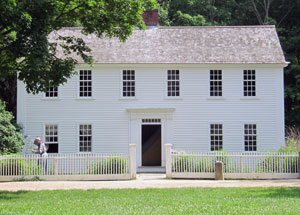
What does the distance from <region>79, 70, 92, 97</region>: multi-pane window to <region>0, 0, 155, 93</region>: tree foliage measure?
7.38 meters

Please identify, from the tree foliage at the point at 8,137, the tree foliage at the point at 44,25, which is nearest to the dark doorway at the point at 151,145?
the tree foliage at the point at 8,137

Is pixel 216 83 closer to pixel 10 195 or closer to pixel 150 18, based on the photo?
pixel 150 18

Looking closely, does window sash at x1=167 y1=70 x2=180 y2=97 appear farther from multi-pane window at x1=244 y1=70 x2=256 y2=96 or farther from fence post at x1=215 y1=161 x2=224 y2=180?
fence post at x1=215 y1=161 x2=224 y2=180

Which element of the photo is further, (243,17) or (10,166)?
(243,17)

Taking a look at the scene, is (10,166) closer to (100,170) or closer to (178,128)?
(100,170)

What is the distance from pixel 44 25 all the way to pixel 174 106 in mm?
11363

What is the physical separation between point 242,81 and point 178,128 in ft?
14.5

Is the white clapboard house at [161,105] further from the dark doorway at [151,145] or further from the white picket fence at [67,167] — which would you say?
the white picket fence at [67,167]

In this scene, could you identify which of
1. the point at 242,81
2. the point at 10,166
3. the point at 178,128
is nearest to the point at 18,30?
the point at 10,166

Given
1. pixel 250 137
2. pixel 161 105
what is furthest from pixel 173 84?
pixel 250 137

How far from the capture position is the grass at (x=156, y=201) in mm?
11398

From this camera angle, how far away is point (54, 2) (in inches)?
596

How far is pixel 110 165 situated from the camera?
1952 centimetres

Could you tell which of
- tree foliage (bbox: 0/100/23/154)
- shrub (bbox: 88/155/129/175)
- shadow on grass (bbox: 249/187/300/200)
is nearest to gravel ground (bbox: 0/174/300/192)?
shrub (bbox: 88/155/129/175)
